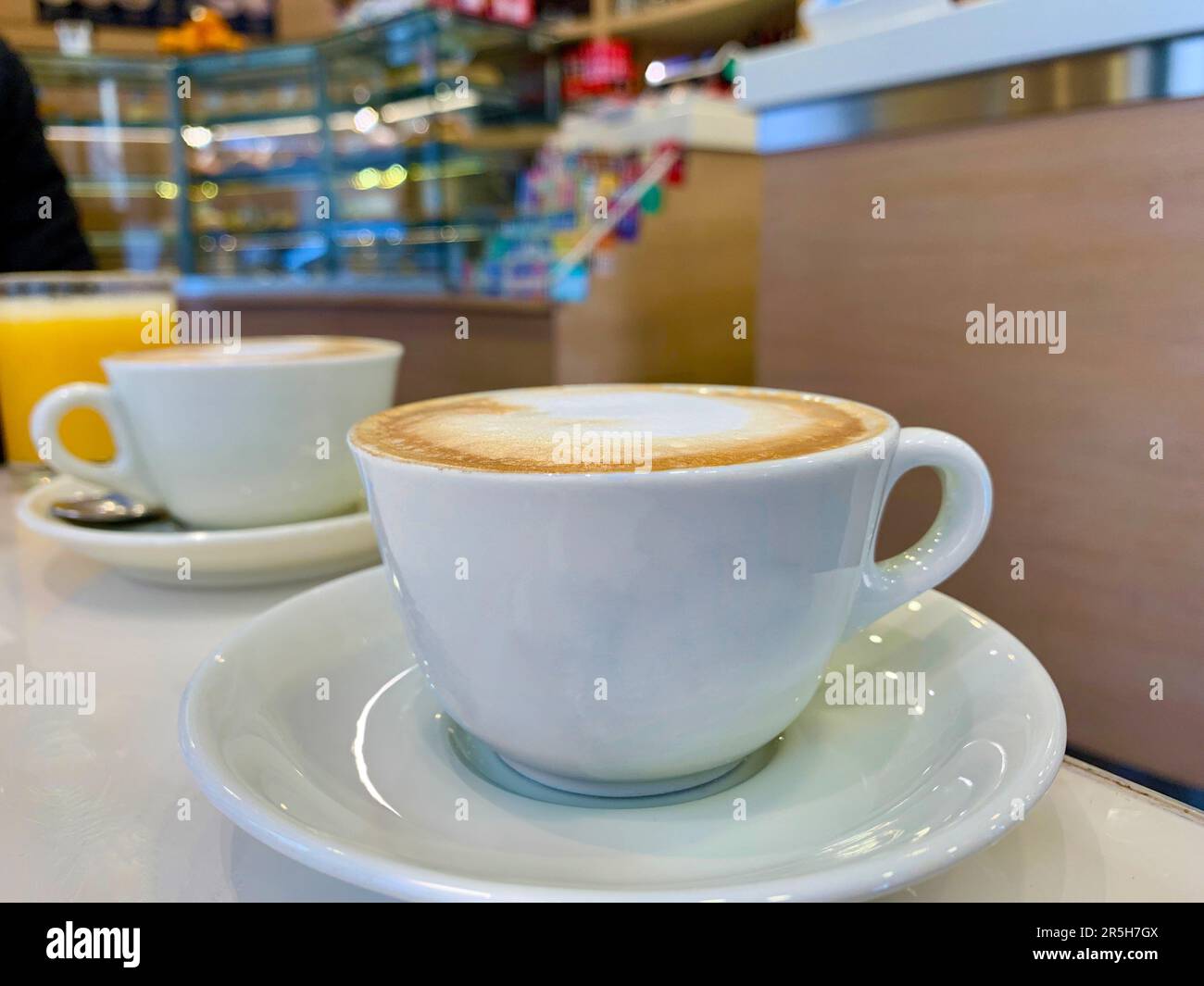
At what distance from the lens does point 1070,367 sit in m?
1.11

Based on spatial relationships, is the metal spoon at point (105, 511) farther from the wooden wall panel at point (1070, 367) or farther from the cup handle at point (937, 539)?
the wooden wall panel at point (1070, 367)

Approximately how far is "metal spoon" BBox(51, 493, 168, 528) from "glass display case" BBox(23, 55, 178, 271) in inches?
173

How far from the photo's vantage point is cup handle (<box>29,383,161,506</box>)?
729 mm

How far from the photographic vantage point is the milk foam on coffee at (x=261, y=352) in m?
0.76

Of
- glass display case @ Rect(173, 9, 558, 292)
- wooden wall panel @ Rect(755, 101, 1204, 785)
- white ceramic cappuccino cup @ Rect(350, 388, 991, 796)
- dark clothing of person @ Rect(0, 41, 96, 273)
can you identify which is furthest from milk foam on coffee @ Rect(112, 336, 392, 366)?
glass display case @ Rect(173, 9, 558, 292)

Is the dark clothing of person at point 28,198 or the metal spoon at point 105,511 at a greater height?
the dark clothing of person at point 28,198

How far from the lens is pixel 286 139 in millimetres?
4504

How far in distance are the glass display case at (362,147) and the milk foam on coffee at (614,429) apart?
2961mm

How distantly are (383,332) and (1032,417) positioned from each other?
2353mm

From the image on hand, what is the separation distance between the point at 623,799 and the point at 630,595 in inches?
4.2

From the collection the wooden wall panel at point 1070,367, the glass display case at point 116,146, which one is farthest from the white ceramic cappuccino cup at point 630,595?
the glass display case at point 116,146

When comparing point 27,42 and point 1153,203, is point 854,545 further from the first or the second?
point 27,42

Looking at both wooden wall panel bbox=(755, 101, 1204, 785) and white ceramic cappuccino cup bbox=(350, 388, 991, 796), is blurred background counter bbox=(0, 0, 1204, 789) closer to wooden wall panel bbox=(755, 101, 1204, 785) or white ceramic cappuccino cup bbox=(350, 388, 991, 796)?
wooden wall panel bbox=(755, 101, 1204, 785)
